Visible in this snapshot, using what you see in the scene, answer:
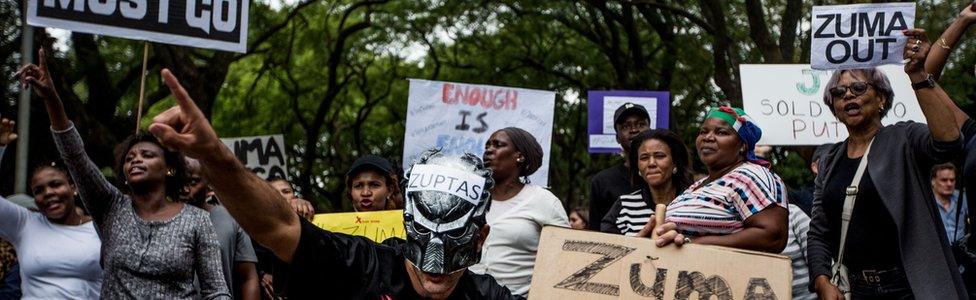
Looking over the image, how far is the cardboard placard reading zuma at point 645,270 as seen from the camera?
3350 mm

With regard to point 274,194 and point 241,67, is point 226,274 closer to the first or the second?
point 274,194

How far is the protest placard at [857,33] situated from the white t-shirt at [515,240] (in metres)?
1.64

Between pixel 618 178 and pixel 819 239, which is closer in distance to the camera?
pixel 819 239

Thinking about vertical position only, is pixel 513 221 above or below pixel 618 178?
below

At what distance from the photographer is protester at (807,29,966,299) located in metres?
4.22

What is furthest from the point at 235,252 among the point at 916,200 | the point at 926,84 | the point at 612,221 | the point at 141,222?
the point at 926,84

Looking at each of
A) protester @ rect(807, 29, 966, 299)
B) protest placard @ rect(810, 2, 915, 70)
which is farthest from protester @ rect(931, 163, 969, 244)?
protester @ rect(807, 29, 966, 299)

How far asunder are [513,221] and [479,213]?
2271mm

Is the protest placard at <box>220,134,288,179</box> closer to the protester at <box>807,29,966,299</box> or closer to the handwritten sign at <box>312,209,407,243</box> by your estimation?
the handwritten sign at <box>312,209,407,243</box>

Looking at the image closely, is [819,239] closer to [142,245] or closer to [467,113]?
[142,245]

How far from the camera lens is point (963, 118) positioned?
4.41 m

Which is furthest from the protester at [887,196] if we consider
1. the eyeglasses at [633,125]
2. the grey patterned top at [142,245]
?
the grey patterned top at [142,245]

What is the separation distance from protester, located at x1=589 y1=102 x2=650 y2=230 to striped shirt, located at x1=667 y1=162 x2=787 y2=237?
1.63m

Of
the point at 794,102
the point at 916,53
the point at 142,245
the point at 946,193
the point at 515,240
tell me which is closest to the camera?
the point at 916,53
